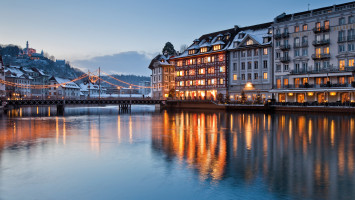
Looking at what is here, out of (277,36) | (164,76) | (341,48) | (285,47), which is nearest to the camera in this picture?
(341,48)

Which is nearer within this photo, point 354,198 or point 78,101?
point 354,198

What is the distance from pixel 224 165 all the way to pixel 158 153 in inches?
216

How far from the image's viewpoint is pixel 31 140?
2819 centimetres

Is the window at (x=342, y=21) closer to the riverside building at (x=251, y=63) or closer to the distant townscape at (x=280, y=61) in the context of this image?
the distant townscape at (x=280, y=61)

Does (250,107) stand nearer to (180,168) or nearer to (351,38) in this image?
(351,38)

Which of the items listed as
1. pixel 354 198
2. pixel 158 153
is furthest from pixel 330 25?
pixel 354 198

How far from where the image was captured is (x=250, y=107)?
73812mm

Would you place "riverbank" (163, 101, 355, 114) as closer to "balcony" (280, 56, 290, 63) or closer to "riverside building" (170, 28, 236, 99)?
"riverside building" (170, 28, 236, 99)

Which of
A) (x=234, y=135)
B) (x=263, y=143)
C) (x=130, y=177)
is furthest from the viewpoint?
(x=234, y=135)

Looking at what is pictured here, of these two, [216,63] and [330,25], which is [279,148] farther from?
[216,63]

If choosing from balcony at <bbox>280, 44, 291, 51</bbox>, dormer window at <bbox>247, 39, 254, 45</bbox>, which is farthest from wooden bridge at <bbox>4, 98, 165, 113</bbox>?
balcony at <bbox>280, 44, 291, 51</bbox>

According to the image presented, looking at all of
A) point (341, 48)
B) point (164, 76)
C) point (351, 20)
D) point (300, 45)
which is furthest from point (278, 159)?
point (164, 76)

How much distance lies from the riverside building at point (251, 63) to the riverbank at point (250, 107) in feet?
17.3

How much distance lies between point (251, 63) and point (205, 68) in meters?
15.9
